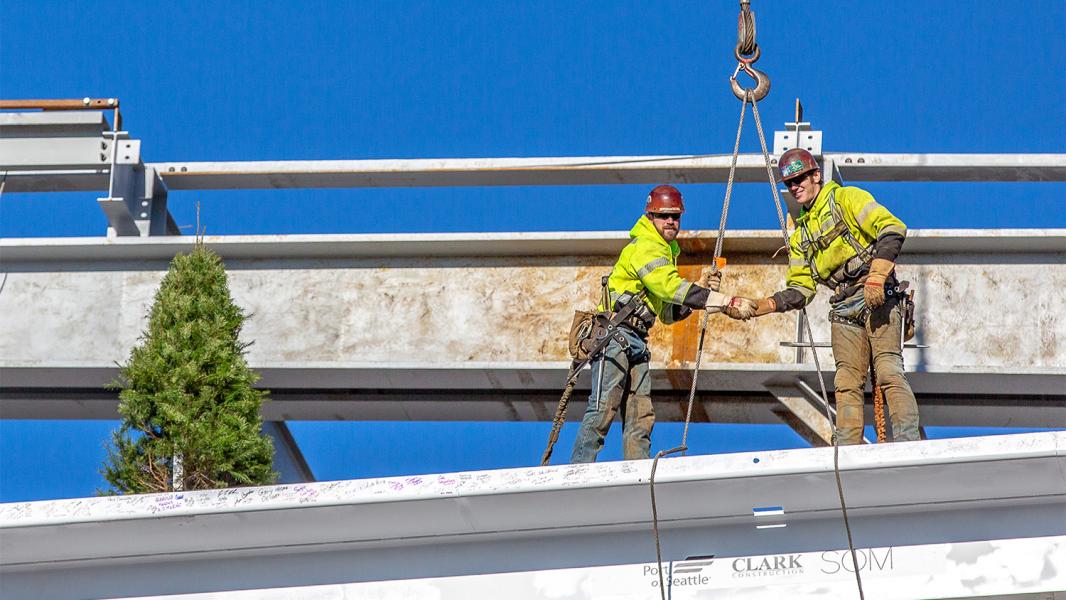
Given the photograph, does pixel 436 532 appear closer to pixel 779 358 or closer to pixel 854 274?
pixel 854 274

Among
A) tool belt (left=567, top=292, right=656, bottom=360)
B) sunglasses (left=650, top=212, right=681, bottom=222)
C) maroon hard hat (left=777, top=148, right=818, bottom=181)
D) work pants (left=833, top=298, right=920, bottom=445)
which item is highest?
maroon hard hat (left=777, top=148, right=818, bottom=181)

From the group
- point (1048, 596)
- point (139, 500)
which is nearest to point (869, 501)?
point (1048, 596)

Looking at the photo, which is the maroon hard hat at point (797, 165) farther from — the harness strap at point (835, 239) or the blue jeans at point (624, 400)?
the blue jeans at point (624, 400)

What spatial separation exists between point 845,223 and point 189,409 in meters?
4.07

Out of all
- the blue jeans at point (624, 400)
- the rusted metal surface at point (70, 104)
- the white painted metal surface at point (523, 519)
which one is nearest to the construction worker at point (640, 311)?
the blue jeans at point (624, 400)

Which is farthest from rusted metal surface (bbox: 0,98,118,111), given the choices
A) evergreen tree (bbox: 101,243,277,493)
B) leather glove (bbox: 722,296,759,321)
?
leather glove (bbox: 722,296,759,321)

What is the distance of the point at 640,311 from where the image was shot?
9.35 metres

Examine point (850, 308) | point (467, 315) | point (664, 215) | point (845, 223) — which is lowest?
point (850, 308)

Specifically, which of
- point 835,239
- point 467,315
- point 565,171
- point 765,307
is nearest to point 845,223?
point 835,239

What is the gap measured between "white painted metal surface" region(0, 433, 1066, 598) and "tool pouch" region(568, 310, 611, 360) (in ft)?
6.20

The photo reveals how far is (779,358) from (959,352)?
1.28m

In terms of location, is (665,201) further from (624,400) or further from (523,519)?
(523,519)

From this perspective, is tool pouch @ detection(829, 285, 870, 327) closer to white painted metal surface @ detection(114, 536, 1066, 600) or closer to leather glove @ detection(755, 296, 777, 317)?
leather glove @ detection(755, 296, 777, 317)

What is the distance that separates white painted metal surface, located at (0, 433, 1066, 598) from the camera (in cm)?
720
